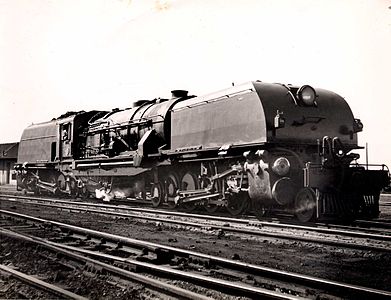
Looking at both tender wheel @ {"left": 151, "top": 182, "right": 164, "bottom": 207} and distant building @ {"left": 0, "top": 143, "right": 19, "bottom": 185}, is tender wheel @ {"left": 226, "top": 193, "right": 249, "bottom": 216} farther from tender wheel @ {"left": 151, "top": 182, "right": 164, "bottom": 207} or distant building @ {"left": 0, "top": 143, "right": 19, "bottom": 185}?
distant building @ {"left": 0, "top": 143, "right": 19, "bottom": 185}

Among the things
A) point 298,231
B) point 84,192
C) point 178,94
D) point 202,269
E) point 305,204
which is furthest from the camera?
point 84,192

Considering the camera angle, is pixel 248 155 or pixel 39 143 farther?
pixel 39 143

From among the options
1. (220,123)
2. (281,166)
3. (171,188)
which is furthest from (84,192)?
(281,166)

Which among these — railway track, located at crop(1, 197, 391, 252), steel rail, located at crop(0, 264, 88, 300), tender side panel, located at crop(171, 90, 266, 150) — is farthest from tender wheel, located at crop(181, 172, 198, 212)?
steel rail, located at crop(0, 264, 88, 300)

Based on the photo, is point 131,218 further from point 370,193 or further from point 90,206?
point 370,193

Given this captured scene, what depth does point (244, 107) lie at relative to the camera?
10312 millimetres

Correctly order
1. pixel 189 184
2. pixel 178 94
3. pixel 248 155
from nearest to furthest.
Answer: pixel 248 155 → pixel 189 184 → pixel 178 94

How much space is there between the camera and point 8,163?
45812 mm

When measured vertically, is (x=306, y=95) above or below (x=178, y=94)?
below

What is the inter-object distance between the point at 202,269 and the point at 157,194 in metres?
8.39

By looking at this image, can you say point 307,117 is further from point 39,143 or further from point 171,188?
point 39,143

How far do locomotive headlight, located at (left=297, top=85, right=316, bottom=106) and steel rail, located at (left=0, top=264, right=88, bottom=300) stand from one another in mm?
7077

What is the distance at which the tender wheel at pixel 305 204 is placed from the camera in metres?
9.10

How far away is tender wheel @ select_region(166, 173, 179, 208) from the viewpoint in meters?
13.1
